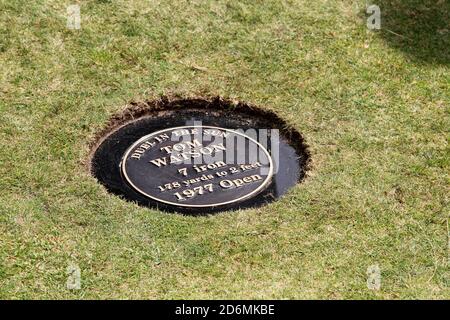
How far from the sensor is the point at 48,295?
5312 millimetres

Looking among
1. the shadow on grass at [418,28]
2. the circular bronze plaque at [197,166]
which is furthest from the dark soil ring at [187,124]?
the shadow on grass at [418,28]

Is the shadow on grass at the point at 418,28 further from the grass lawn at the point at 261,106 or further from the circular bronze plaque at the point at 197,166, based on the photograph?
the circular bronze plaque at the point at 197,166

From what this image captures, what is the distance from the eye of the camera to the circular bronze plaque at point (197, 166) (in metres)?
6.21

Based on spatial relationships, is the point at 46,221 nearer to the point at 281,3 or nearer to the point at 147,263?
the point at 147,263

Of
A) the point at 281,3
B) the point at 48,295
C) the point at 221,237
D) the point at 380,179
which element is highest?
Answer: the point at 281,3

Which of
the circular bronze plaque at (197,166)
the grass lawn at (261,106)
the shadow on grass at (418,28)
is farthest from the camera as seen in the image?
the shadow on grass at (418,28)

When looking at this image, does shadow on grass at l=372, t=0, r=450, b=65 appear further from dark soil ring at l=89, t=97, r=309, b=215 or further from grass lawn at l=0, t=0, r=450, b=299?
dark soil ring at l=89, t=97, r=309, b=215

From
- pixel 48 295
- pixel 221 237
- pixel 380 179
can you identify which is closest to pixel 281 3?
pixel 380 179

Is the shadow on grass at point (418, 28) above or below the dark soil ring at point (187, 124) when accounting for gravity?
above

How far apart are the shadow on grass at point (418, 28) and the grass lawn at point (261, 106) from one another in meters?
0.02

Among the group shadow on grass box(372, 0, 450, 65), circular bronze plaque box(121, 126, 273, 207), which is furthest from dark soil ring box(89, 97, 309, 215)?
shadow on grass box(372, 0, 450, 65)

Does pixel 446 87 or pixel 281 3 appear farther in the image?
pixel 281 3

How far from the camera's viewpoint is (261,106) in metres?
7.21

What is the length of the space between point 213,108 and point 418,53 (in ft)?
7.37
